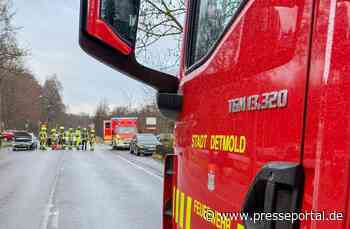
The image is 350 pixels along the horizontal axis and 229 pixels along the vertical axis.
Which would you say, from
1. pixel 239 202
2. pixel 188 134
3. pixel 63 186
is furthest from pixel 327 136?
pixel 63 186

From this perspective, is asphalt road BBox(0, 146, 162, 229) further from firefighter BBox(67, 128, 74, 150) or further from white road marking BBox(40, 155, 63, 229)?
firefighter BBox(67, 128, 74, 150)

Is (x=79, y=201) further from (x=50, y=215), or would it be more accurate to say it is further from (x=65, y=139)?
(x=65, y=139)

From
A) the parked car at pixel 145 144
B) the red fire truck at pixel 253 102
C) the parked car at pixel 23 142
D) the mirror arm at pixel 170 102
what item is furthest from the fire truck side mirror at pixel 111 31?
the parked car at pixel 23 142

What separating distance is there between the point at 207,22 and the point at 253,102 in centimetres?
68

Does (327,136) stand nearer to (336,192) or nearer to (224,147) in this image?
(336,192)

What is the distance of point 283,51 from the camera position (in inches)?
53.4

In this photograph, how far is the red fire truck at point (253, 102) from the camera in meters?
1.14

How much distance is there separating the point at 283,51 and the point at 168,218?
1462 mm

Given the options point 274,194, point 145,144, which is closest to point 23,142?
point 145,144

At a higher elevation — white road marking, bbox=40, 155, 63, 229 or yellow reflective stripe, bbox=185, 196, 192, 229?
yellow reflective stripe, bbox=185, 196, 192, 229

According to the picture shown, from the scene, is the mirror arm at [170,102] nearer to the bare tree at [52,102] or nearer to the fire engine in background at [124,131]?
the fire engine in background at [124,131]
